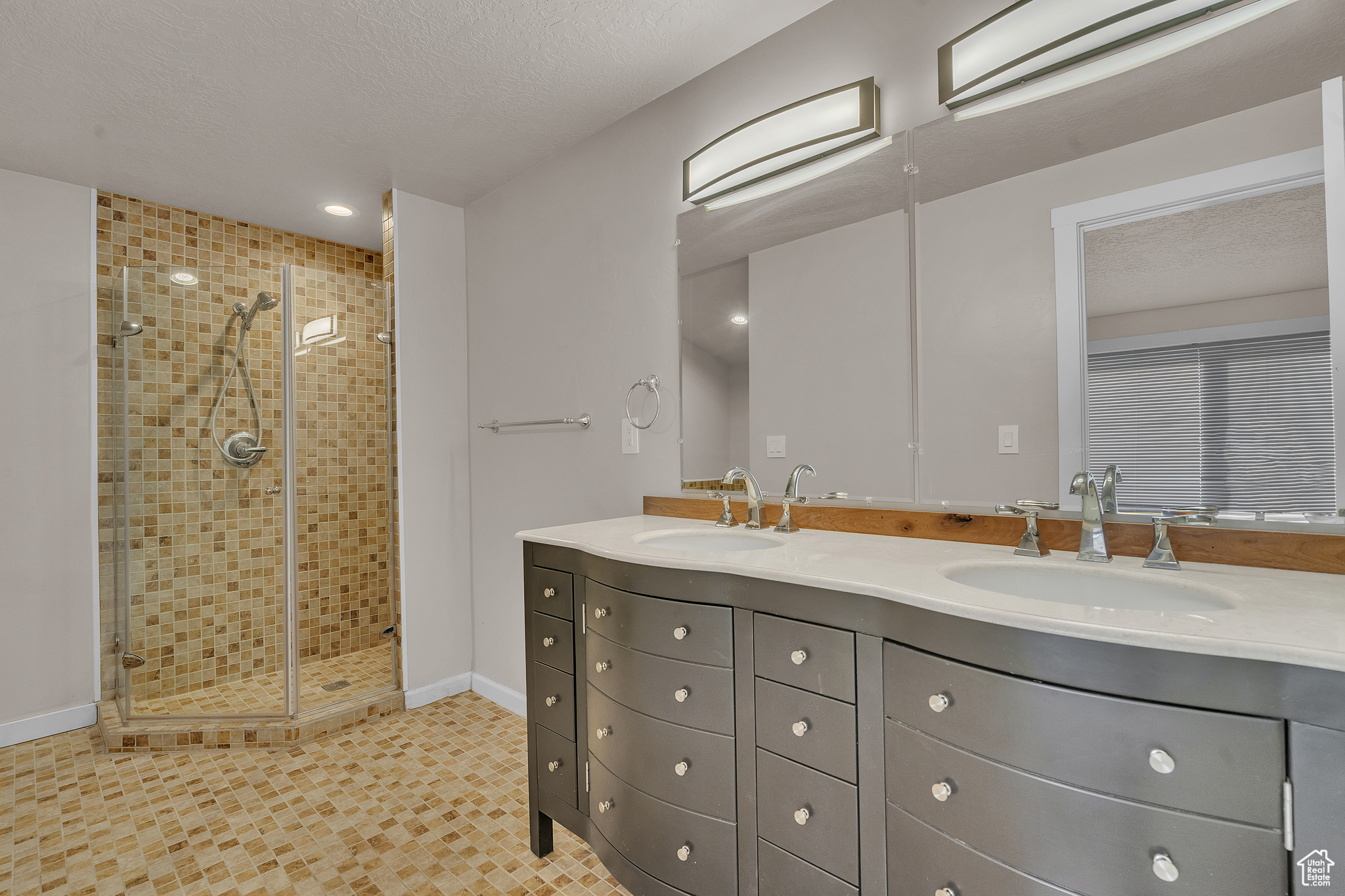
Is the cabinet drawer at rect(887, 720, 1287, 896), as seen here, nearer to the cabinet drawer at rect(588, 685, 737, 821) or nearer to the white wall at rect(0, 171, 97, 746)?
the cabinet drawer at rect(588, 685, 737, 821)

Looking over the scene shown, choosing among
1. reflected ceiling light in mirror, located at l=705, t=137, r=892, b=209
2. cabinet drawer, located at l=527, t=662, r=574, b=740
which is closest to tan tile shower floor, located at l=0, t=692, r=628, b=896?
cabinet drawer, located at l=527, t=662, r=574, b=740

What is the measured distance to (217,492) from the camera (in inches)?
99.3

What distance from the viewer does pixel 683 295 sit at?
81.7 inches

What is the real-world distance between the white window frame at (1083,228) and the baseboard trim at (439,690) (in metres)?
2.66

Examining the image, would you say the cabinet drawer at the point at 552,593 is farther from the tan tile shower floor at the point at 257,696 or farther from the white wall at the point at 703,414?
the tan tile shower floor at the point at 257,696

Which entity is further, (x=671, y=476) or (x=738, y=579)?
(x=671, y=476)

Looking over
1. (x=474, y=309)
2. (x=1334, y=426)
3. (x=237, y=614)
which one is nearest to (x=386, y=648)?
(x=237, y=614)

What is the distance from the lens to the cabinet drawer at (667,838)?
1293 mm

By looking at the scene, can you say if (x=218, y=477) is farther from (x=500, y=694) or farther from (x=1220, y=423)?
(x=1220, y=423)

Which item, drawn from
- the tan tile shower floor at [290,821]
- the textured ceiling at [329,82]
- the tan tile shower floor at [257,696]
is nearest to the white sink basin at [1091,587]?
the tan tile shower floor at [290,821]

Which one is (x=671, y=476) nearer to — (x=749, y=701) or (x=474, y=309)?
(x=749, y=701)

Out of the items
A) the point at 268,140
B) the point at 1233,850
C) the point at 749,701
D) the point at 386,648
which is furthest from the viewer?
the point at 386,648

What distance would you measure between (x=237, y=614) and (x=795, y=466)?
2.37 m

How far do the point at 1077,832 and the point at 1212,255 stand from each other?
104cm
